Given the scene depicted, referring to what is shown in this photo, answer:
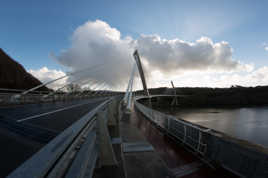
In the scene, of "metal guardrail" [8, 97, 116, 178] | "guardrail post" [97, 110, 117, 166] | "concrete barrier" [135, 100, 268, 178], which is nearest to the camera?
"metal guardrail" [8, 97, 116, 178]

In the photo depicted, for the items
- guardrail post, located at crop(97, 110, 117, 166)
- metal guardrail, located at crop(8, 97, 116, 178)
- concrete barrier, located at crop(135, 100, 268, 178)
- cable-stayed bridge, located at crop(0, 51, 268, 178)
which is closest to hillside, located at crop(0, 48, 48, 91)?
cable-stayed bridge, located at crop(0, 51, 268, 178)

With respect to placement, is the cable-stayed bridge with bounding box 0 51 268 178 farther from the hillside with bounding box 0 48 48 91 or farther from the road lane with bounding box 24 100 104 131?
the hillside with bounding box 0 48 48 91

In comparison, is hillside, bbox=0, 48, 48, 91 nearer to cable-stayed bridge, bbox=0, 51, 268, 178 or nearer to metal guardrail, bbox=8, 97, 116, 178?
cable-stayed bridge, bbox=0, 51, 268, 178

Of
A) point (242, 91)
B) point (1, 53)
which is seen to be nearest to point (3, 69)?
point (1, 53)

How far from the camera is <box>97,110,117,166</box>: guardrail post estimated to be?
6.91 feet

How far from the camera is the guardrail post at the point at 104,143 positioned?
2107mm

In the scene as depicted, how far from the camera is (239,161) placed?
2879 mm

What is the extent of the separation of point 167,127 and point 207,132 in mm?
2543

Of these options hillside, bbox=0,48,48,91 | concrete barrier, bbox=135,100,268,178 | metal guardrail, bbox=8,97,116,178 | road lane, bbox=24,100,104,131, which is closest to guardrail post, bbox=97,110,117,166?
metal guardrail, bbox=8,97,116,178

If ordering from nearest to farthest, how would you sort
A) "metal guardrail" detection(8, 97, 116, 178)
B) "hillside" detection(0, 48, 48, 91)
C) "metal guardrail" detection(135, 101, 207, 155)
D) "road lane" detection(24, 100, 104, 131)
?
"metal guardrail" detection(8, 97, 116, 178) → "road lane" detection(24, 100, 104, 131) → "metal guardrail" detection(135, 101, 207, 155) → "hillside" detection(0, 48, 48, 91)

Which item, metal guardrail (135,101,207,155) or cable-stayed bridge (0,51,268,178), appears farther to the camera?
metal guardrail (135,101,207,155)

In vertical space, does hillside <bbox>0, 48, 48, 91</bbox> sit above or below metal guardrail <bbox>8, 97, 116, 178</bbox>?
above

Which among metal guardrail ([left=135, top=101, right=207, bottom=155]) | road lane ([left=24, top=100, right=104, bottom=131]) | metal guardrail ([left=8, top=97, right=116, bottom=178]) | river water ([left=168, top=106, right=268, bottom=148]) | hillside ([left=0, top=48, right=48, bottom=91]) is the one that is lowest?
river water ([left=168, top=106, right=268, bottom=148])

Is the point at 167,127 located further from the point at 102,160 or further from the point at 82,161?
the point at 82,161
